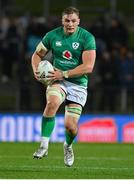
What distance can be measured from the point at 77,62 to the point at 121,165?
89.1 inches

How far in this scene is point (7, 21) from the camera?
23766mm

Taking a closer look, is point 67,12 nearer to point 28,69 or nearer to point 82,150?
point 82,150

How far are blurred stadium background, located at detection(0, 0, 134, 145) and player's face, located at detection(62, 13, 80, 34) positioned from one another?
30.7 ft

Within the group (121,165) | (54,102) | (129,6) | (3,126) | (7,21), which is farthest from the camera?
(129,6)

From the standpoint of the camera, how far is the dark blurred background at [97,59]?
844 inches

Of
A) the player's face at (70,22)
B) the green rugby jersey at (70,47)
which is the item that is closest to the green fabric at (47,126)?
the green rugby jersey at (70,47)

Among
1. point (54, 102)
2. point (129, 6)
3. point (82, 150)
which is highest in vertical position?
point (129, 6)

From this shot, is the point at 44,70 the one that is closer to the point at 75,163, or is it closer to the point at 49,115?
the point at 49,115

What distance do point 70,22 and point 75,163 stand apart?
2.85 meters

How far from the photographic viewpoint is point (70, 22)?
11.8m

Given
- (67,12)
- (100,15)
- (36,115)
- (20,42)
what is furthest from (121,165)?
(100,15)

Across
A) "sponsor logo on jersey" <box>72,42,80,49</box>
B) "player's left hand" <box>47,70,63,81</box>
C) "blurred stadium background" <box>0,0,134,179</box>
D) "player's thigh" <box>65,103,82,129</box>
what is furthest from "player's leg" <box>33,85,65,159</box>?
"blurred stadium background" <box>0,0,134,179</box>

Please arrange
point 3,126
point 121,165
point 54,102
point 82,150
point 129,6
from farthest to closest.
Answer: point 129,6
point 3,126
point 82,150
point 121,165
point 54,102

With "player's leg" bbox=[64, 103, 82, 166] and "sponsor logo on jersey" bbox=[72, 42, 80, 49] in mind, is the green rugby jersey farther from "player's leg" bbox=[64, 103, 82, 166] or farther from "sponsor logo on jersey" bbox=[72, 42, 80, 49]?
"player's leg" bbox=[64, 103, 82, 166]
